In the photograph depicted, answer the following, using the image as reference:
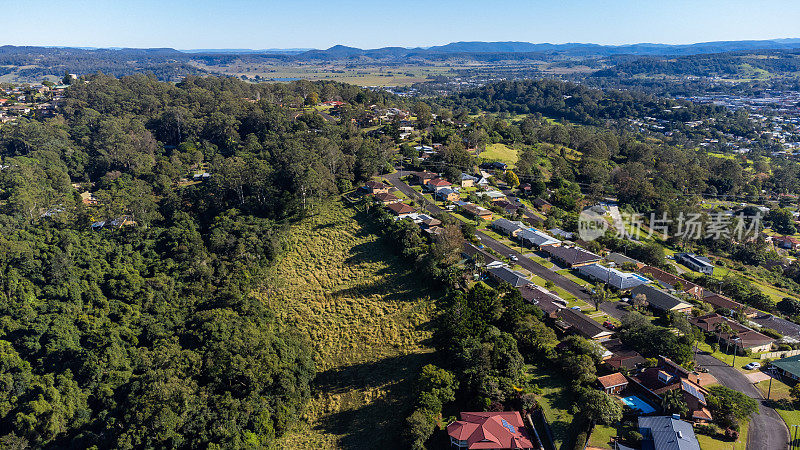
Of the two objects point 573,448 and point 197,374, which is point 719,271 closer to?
point 573,448

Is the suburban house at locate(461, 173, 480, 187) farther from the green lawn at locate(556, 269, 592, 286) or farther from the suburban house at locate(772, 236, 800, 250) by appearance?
the suburban house at locate(772, 236, 800, 250)

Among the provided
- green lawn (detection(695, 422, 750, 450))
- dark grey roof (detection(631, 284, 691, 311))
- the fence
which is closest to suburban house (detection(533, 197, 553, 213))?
dark grey roof (detection(631, 284, 691, 311))

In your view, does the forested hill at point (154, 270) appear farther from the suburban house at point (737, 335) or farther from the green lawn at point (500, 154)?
the suburban house at point (737, 335)

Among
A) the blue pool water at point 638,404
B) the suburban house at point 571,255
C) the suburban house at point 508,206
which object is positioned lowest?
the blue pool water at point 638,404

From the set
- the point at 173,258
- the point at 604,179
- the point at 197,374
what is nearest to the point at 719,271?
the point at 604,179

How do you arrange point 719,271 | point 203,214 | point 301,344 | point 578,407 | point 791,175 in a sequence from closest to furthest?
point 578,407
point 301,344
point 719,271
point 203,214
point 791,175

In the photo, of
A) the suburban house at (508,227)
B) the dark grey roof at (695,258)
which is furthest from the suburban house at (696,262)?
the suburban house at (508,227)
